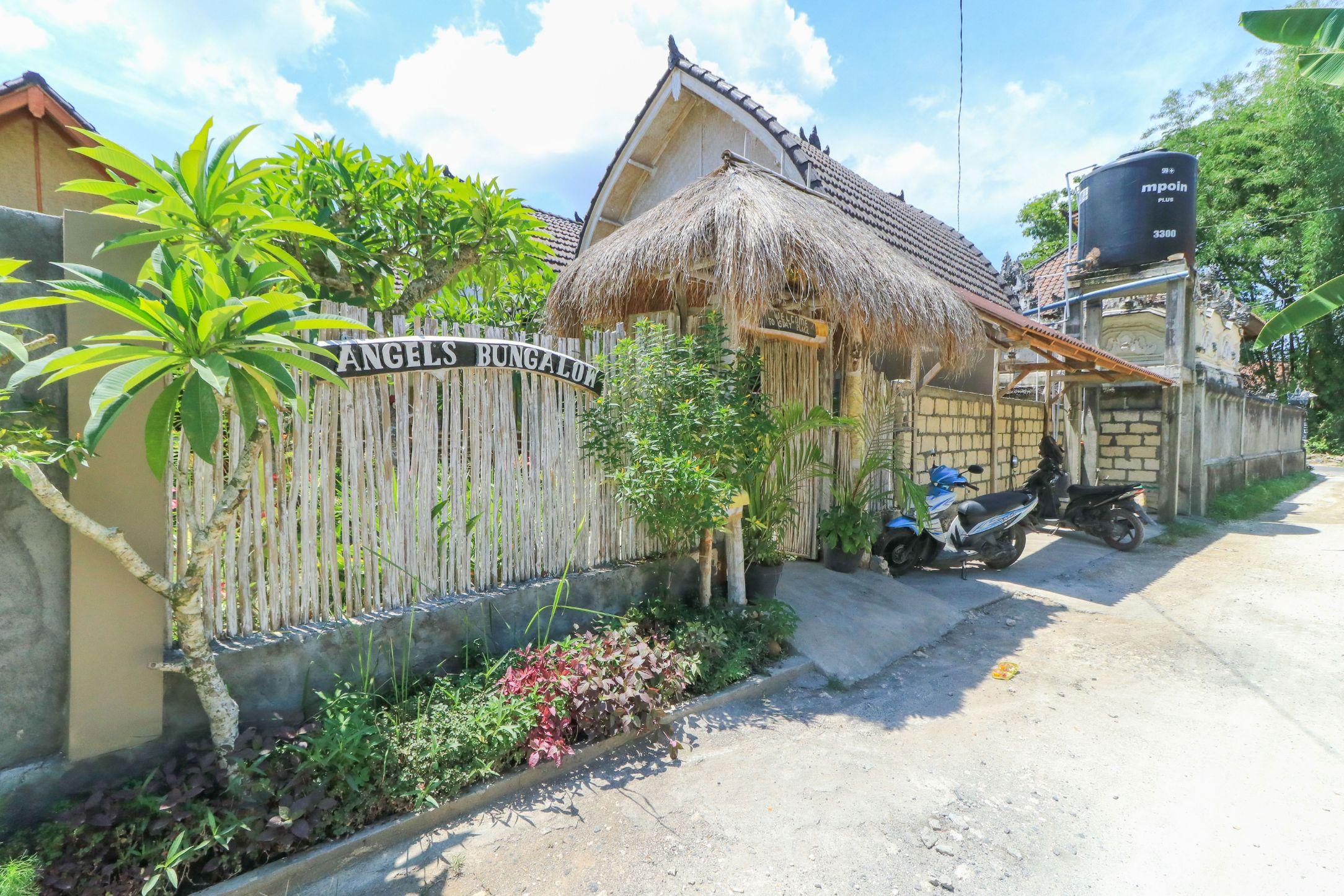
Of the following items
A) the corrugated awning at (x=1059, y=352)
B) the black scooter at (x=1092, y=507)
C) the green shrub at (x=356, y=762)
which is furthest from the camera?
the black scooter at (x=1092, y=507)

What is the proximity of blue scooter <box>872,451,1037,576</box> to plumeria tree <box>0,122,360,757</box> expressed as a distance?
5511 mm

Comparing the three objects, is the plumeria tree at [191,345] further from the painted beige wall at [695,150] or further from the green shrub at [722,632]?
the painted beige wall at [695,150]

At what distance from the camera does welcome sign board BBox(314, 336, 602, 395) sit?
3029 millimetres

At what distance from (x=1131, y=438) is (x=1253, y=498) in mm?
3776

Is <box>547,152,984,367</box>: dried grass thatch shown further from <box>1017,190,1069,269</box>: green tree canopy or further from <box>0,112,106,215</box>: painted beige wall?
<box>1017,190,1069,269</box>: green tree canopy

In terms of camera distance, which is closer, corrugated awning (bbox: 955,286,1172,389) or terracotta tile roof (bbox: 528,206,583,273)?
corrugated awning (bbox: 955,286,1172,389)

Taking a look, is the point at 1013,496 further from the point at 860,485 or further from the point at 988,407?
the point at 988,407

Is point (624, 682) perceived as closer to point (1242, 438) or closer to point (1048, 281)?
point (1048, 281)

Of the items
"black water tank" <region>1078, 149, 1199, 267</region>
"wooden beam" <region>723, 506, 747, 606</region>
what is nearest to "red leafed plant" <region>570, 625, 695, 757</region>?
"wooden beam" <region>723, 506, 747, 606</region>

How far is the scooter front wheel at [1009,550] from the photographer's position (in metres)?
6.91

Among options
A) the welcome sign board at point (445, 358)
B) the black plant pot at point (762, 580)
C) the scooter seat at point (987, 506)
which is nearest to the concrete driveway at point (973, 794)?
the black plant pot at point (762, 580)

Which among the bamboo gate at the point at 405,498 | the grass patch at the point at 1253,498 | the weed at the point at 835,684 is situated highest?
the bamboo gate at the point at 405,498

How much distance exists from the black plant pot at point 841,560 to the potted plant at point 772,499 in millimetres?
826

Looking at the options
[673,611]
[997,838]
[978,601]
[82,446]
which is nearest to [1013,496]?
[978,601]
